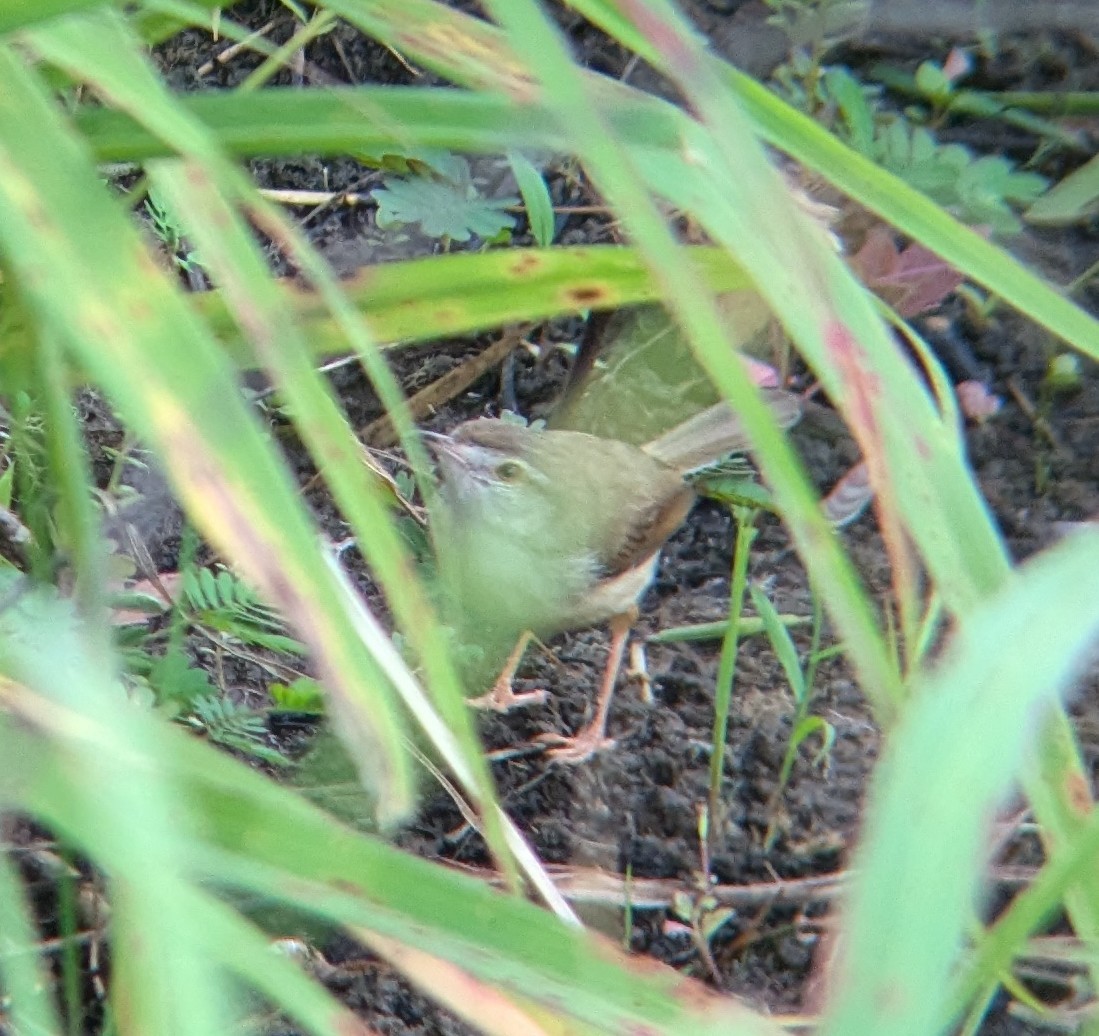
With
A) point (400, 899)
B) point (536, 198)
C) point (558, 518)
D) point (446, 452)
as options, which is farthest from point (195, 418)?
point (558, 518)

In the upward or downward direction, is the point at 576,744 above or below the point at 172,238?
below

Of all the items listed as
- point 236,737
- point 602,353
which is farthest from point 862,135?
point 236,737

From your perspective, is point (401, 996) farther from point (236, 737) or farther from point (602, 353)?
point (602, 353)

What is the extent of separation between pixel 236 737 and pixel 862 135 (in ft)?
6.88

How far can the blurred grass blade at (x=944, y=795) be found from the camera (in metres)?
0.90

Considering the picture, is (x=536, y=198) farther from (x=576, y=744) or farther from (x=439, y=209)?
(x=576, y=744)

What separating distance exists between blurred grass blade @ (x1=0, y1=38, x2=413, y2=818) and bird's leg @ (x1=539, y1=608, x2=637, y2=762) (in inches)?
81.4

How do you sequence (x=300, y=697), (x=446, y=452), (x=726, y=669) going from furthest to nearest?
(x=446, y=452) < (x=300, y=697) < (x=726, y=669)

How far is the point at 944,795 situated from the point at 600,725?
234 centimetres

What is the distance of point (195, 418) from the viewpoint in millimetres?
1101

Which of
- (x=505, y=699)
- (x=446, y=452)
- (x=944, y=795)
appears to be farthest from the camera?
(x=446, y=452)

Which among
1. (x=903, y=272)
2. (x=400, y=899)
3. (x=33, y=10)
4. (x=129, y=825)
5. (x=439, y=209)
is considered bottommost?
(x=400, y=899)

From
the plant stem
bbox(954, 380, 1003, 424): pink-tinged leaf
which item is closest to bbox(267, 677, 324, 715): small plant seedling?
the plant stem

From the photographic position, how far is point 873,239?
359 centimetres
